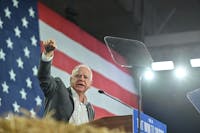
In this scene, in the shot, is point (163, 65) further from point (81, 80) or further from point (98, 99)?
point (81, 80)

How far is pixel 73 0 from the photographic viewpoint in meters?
5.72

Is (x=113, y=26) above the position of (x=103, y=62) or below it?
above

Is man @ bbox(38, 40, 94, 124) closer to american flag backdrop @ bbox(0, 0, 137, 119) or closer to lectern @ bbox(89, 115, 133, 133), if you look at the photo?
lectern @ bbox(89, 115, 133, 133)

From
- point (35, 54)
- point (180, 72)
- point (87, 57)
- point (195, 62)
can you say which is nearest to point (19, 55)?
point (35, 54)

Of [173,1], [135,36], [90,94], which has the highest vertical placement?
[173,1]

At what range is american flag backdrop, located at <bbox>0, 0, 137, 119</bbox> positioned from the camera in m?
3.58

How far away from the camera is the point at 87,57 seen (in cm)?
487

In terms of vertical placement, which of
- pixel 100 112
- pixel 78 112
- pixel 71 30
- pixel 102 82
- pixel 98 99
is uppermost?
pixel 71 30

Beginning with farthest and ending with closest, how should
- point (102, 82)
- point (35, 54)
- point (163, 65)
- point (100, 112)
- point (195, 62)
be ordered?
1. point (163, 65)
2. point (195, 62)
3. point (102, 82)
4. point (100, 112)
5. point (35, 54)

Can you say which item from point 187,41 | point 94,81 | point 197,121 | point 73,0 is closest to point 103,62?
point 94,81

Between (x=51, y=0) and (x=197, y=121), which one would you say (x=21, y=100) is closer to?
(x=51, y=0)

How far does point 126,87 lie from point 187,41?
3.92 ft

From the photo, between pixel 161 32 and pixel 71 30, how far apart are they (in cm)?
245

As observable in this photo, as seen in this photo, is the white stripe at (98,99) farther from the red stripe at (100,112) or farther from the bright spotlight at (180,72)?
the bright spotlight at (180,72)
